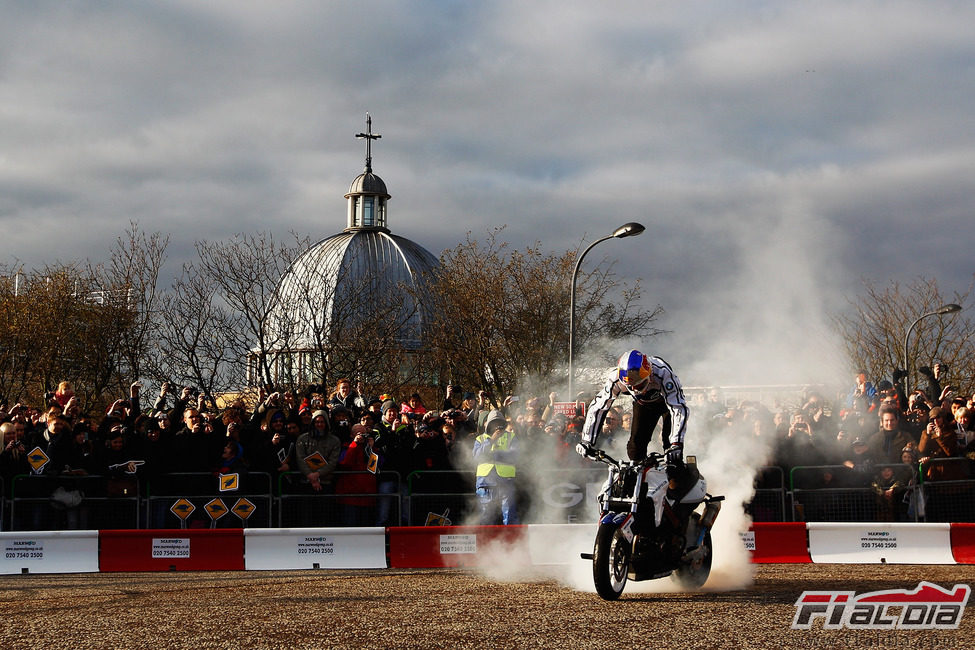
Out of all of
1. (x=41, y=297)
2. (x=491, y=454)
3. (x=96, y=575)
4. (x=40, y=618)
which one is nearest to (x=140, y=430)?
(x=96, y=575)

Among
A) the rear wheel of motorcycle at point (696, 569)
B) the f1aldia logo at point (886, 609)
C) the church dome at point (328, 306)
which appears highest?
the church dome at point (328, 306)

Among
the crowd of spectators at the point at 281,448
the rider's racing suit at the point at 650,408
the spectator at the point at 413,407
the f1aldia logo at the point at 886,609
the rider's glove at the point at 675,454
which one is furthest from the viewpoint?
the spectator at the point at 413,407

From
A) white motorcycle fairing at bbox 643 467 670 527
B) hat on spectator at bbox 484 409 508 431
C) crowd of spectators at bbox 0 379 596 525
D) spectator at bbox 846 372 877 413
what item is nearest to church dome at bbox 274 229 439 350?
crowd of spectators at bbox 0 379 596 525

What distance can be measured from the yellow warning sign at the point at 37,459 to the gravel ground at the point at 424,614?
282 centimetres

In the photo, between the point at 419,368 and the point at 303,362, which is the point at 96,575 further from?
the point at 419,368

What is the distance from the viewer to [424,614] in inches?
356

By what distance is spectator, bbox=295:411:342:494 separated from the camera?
49.7 feet

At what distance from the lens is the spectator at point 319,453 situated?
1516 centimetres

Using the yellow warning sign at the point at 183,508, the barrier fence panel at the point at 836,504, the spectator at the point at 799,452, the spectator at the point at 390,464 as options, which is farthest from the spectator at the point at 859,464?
the yellow warning sign at the point at 183,508

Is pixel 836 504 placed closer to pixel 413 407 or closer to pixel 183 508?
pixel 413 407

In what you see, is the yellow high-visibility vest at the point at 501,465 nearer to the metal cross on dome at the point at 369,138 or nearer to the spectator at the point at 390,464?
the spectator at the point at 390,464

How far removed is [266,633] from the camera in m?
8.17

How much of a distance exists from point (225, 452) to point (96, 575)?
2720 mm

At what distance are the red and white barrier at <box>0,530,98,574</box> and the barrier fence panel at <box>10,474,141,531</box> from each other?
119 cm
